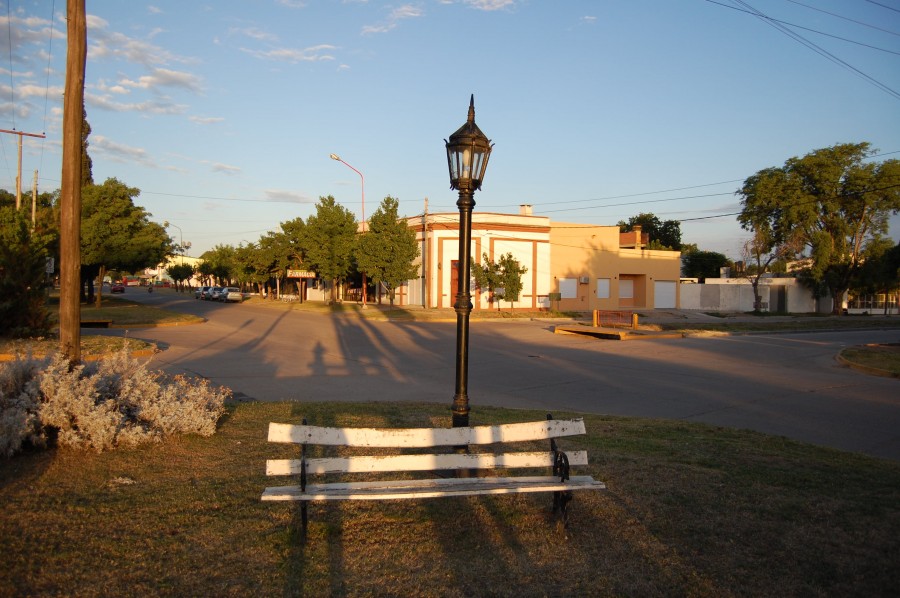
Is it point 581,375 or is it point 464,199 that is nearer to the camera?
point 464,199

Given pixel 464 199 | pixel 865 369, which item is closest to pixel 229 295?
pixel 865 369

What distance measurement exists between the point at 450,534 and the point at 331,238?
141 feet

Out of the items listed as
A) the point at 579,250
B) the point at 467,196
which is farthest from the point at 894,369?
the point at 579,250

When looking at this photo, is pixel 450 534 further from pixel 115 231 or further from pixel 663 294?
pixel 663 294

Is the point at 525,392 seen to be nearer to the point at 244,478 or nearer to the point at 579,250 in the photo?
the point at 244,478

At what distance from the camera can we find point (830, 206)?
53.9 m

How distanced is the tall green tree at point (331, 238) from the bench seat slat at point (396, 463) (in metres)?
41.5

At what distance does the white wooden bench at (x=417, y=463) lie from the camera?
464cm

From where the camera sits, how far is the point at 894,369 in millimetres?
16297

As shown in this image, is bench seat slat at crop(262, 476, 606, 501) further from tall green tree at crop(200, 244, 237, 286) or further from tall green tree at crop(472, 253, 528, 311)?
tall green tree at crop(200, 244, 237, 286)

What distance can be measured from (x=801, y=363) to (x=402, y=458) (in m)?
17.2

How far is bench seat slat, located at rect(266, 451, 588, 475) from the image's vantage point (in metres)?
4.67

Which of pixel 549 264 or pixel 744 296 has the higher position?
pixel 549 264

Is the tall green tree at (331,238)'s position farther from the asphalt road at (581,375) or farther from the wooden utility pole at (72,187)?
the wooden utility pole at (72,187)
